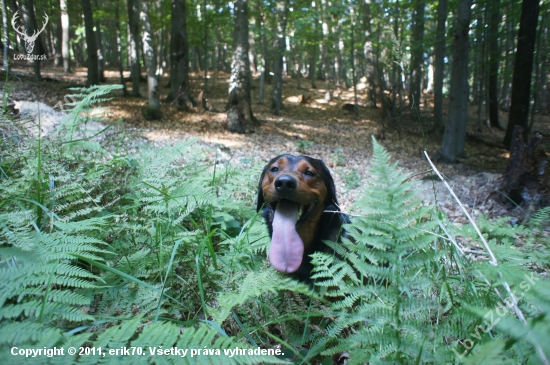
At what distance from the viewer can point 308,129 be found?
46.6 feet

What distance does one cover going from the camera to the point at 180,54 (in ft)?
42.8

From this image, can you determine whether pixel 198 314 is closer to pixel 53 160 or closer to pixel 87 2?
pixel 53 160

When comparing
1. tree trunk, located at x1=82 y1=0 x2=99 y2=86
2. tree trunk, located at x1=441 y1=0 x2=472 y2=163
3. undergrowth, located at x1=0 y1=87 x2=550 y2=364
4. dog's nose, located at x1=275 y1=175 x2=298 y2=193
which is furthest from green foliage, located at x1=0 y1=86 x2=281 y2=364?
tree trunk, located at x1=82 y1=0 x2=99 y2=86

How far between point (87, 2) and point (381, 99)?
45.5 feet

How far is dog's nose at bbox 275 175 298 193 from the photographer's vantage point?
235cm

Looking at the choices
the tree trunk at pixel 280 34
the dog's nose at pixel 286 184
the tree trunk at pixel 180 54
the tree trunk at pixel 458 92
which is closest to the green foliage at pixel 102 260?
the dog's nose at pixel 286 184

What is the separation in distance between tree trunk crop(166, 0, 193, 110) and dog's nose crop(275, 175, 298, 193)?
452 inches

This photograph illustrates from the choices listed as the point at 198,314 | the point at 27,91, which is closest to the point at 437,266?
the point at 198,314

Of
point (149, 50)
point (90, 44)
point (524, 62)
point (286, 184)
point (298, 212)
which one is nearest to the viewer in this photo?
point (286, 184)

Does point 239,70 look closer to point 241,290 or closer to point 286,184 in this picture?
point 286,184

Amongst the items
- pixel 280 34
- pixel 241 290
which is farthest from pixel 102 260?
pixel 280 34

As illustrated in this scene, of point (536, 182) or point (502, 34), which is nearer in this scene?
point (536, 182)

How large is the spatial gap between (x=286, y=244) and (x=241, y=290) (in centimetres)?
82

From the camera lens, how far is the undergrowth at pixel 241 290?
0.88m
